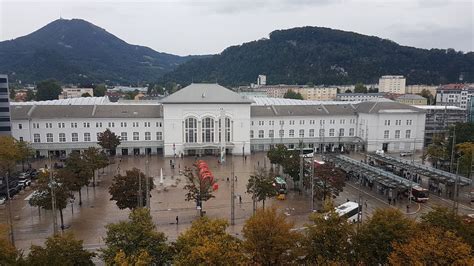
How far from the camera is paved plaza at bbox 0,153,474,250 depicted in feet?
84.1

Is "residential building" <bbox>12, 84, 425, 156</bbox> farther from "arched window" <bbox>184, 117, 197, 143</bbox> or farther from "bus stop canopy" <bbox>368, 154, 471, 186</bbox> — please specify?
"bus stop canopy" <bbox>368, 154, 471, 186</bbox>

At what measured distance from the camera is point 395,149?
5628 centimetres

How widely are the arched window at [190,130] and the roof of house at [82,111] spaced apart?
4498 millimetres

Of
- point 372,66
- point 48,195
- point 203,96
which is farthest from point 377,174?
point 372,66

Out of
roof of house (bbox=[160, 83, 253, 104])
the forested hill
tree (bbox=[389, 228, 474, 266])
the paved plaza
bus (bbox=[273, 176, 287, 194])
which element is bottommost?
the paved plaza

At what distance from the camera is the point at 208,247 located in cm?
1516

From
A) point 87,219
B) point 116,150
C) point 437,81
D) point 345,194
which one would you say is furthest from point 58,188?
point 437,81

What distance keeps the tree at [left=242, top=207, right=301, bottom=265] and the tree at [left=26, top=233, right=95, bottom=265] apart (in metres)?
7.27

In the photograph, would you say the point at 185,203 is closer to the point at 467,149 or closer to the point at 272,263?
the point at 272,263

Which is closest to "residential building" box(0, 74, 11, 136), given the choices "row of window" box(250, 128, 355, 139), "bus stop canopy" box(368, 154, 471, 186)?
A: "row of window" box(250, 128, 355, 139)

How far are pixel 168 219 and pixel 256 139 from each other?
2978cm

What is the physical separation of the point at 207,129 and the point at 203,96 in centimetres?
467

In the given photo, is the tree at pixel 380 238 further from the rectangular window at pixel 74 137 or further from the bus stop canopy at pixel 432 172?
the rectangular window at pixel 74 137

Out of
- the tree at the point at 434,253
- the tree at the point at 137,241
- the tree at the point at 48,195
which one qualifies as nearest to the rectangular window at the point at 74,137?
the tree at the point at 48,195
